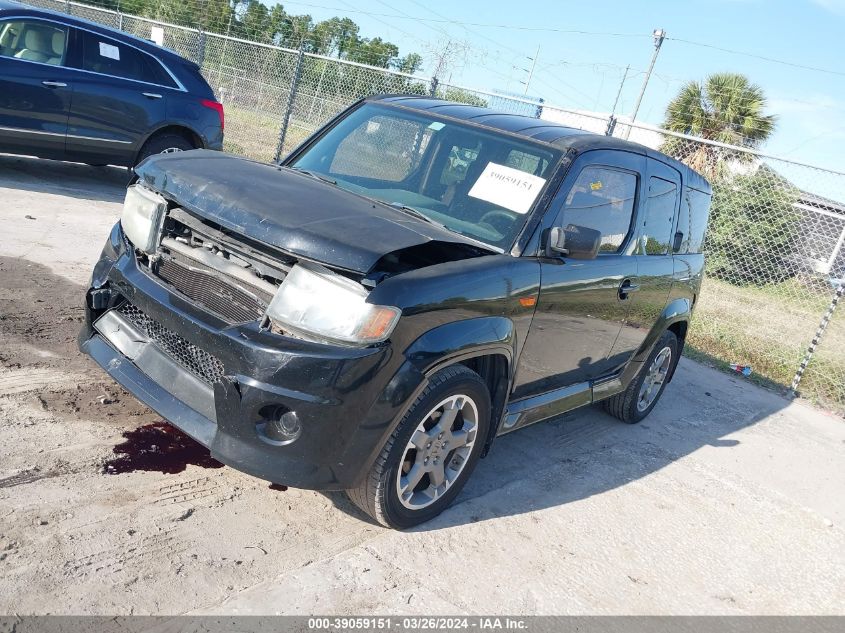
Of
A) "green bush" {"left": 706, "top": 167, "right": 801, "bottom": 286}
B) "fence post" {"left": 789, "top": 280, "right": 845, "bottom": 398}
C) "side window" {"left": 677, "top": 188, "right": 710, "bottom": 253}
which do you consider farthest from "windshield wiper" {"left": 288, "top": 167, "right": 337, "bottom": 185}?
"green bush" {"left": 706, "top": 167, "right": 801, "bottom": 286}

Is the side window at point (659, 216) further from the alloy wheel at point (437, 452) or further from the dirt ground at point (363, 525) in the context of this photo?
the alloy wheel at point (437, 452)

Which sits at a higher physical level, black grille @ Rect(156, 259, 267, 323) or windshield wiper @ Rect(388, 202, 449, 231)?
windshield wiper @ Rect(388, 202, 449, 231)

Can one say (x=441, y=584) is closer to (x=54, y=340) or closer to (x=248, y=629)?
(x=248, y=629)

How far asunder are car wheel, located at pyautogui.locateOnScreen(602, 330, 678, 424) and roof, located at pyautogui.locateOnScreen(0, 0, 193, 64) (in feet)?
23.0

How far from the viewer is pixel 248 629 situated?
271 cm

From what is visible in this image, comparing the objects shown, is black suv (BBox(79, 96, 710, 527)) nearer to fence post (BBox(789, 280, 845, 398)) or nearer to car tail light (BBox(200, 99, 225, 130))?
fence post (BBox(789, 280, 845, 398))

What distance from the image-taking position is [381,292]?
117 inches

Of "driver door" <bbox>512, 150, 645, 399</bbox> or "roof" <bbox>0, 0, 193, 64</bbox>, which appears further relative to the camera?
"roof" <bbox>0, 0, 193, 64</bbox>

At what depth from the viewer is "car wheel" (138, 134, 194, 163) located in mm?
9391

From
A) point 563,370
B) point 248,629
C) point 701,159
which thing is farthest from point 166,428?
point 701,159

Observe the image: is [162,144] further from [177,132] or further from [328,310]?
[328,310]

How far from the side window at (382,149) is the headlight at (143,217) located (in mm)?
1161

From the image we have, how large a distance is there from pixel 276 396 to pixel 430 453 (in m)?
0.91

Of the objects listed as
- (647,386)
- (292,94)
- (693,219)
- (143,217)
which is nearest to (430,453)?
(143,217)
